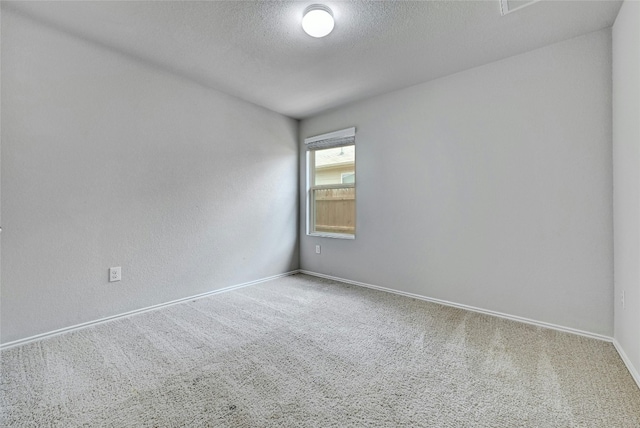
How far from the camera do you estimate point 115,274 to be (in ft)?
7.60

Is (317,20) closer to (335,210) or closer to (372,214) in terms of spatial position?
(372,214)

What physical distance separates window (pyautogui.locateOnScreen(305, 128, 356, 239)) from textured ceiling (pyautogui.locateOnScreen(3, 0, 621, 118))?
0.94 metres

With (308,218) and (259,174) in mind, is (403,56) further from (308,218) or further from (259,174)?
(308,218)

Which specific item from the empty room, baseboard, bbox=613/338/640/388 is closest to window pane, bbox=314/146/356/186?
the empty room

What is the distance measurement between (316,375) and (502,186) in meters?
2.13

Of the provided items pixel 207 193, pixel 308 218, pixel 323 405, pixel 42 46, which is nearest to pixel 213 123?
pixel 207 193

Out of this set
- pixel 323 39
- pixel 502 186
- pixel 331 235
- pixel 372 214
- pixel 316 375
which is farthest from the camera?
pixel 331 235

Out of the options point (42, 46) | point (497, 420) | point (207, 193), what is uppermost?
point (42, 46)

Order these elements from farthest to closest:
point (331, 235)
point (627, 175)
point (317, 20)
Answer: point (331, 235) → point (317, 20) → point (627, 175)

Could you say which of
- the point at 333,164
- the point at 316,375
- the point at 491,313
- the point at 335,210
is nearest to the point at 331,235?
the point at 335,210

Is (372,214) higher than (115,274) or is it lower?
higher

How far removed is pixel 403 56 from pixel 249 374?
104 inches

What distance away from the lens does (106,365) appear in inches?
65.4

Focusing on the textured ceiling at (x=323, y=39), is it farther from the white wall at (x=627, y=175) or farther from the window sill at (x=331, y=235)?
the window sill at (x=331, y=235)
